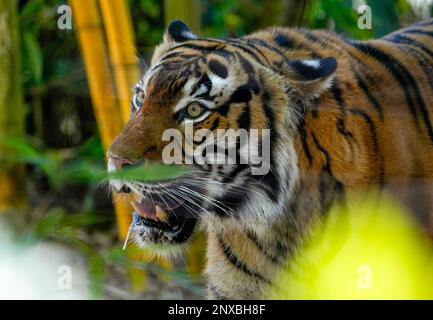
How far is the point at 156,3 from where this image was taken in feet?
4.01

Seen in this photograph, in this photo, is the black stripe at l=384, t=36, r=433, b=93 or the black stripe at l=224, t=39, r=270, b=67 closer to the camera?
the black stripe at l=224, t=39, r=270, b=67

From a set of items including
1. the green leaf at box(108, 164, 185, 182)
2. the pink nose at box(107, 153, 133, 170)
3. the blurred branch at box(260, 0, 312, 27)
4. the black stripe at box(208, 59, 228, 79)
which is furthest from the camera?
the blurred branch at box(260, 0, 312, 27)

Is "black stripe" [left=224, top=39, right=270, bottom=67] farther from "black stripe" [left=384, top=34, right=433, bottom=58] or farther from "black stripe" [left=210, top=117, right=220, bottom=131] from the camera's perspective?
"black stripe" [left=384, top=34, right=433, bottom=58]

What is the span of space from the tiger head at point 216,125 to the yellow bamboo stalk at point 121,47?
0.04m

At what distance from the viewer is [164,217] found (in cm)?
113

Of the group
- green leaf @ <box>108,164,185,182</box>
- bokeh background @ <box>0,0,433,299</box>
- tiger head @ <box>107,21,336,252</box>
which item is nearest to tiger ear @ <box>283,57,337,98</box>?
tiger head @ <box>107,21,336,252</box>

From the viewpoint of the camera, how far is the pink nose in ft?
3.29

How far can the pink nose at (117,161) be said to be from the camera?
100cm

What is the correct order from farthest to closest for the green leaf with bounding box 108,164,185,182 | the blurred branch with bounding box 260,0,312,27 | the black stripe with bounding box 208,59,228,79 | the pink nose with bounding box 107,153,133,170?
1. the blurred branch with bounding box 260,0,312,27
2. the black stripe with bounding box 208,59,228,79
3. the pink nose with bounding box 107,153,133,170
4. the green leaf with bounding box 108,164,185,182

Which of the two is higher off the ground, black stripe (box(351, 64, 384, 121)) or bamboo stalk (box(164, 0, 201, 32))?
bamboo stalk (box(164, 0, 201, 32))

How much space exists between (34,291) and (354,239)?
0.52 m

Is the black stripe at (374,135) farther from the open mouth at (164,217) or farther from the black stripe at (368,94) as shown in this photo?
the open mouth at (164,217)
